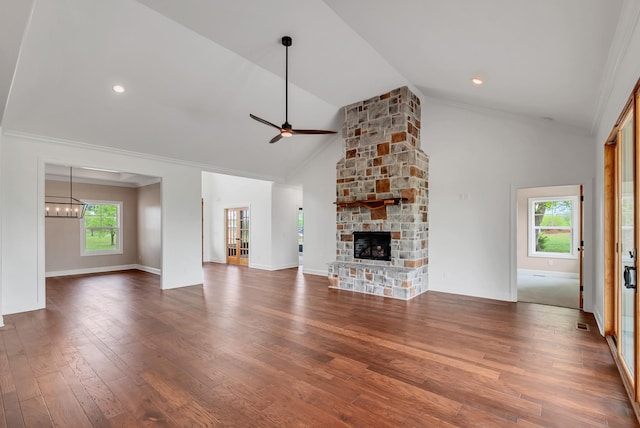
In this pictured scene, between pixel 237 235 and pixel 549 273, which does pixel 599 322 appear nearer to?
pixel 549 273

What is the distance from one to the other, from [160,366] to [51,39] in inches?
153

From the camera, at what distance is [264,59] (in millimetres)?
4496

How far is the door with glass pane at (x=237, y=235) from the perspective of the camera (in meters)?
10.1

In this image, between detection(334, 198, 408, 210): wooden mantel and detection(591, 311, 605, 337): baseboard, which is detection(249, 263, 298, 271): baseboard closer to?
detection(334, 198, 408, 210): wooden mantel

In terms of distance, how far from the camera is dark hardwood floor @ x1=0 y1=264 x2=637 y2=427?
7.38 ft

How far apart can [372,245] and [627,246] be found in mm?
3982

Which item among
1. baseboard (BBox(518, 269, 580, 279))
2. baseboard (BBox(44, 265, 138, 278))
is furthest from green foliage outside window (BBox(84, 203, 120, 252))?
baseboard (BBox(518, 269, 580, 279))

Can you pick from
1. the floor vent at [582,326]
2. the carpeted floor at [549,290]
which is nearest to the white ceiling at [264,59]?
the floor vent at [582,326]

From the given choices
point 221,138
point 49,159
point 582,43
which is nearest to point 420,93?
point 582,43

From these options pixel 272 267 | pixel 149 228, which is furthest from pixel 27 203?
pixel 272 267

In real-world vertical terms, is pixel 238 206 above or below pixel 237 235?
above

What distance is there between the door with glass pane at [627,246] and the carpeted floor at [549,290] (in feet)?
8.12

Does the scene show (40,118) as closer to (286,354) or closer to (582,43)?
(286,354)

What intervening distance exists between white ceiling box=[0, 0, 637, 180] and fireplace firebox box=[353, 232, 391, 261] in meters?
2.81
